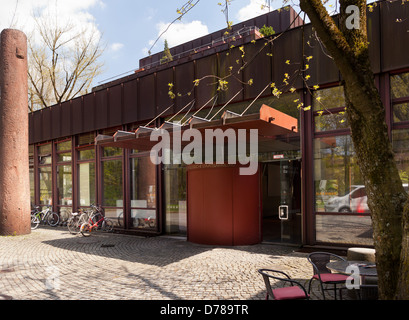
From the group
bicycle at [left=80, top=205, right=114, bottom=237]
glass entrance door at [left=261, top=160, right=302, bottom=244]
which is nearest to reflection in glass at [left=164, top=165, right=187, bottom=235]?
bicycle at [left=80, top=205, right=114, bottom=237]

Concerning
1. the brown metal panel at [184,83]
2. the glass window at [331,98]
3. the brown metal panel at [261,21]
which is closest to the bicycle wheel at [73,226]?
the brown metal panel at [184,83]

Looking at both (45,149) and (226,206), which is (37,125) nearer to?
(45,149)

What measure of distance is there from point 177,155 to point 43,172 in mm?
10357

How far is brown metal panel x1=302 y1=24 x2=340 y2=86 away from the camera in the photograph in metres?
9.20

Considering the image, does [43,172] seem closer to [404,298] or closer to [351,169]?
[351,169]

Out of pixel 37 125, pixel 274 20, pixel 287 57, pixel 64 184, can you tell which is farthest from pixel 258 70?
pixel 274 20

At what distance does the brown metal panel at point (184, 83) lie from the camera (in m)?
12.2

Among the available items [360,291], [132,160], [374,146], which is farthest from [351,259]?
[132,160]

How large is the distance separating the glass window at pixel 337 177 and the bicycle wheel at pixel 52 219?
12.8 metres

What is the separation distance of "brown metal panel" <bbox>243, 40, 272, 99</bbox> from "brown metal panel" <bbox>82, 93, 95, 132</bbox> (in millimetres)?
7910

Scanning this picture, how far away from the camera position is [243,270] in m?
7.38

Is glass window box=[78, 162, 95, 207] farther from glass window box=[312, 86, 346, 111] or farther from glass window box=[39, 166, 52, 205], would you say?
glass window box=[312, 86, 346, 111]

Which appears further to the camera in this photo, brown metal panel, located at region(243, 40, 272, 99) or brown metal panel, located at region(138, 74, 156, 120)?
brown metal panel, located at region(138, 74, 156, 120)

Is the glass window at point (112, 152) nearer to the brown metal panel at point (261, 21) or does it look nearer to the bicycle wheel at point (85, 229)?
the bicycle wheel at point (85, 229)
